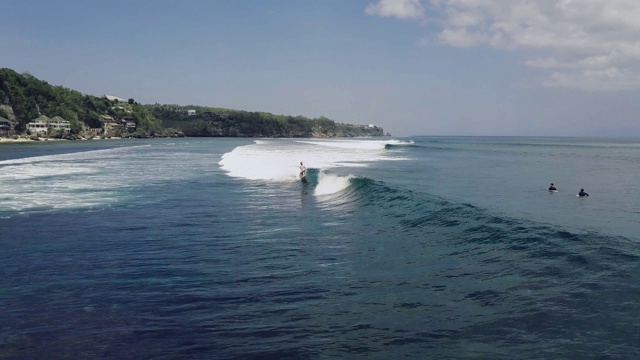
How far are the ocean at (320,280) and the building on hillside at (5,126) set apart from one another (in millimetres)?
129639

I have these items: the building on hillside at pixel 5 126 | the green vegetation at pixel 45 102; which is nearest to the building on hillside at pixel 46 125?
the green vegetation at pixel 45 102

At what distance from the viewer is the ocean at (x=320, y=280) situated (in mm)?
8375

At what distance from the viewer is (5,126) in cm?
13525

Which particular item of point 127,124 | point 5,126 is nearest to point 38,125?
point 5,126

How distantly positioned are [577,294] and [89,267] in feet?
37.5

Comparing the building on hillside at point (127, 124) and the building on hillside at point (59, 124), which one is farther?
the building on hillside at point (127, 124)

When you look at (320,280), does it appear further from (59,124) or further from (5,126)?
(59,124)

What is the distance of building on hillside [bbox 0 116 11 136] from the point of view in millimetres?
133750

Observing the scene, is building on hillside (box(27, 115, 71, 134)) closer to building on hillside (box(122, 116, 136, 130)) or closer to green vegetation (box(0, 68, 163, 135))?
green vegetation (box(0, 68, 163, 135))

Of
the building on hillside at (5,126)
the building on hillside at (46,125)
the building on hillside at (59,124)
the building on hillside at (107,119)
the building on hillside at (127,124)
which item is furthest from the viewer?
the building on hillside at (127,124)

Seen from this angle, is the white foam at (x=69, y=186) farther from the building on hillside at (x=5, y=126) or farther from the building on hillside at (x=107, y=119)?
the building on hillside at (x=107, y=119)

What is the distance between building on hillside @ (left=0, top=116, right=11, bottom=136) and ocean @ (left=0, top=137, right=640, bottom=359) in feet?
425

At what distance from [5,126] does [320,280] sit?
149 metres

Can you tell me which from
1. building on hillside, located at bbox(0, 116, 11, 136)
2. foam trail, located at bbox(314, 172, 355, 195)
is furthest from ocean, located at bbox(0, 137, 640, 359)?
building on hillside, located at bbox(0, 116, 11, 136)
